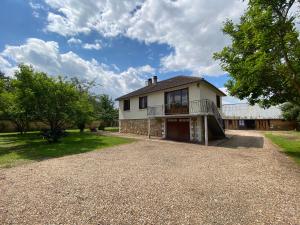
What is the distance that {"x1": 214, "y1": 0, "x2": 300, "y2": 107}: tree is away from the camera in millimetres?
9406

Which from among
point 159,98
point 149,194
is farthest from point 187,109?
point 149,194

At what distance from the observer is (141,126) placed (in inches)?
874

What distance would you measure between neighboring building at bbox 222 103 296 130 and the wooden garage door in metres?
21.6

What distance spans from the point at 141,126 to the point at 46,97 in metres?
10.7

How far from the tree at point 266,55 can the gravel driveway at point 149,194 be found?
5.22 metres

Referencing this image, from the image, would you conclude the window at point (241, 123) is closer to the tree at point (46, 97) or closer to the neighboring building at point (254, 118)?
the neighboring building at point (254, 118)

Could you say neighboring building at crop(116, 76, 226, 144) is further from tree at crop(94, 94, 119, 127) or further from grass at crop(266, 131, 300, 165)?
tree at crop(94, 94, 119, 127)

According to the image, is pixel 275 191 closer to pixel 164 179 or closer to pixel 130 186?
pixel 164 179

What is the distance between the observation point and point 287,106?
31875 mm

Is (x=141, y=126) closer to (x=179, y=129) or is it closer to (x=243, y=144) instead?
(x=179, y=129)

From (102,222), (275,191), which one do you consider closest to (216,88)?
(275,191)

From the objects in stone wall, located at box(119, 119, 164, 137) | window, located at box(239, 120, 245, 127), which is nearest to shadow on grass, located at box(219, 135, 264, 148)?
stone wall, located at box(119, 119, 164, 137)

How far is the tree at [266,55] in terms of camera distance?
9406mm

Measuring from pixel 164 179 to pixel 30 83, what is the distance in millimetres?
13131
